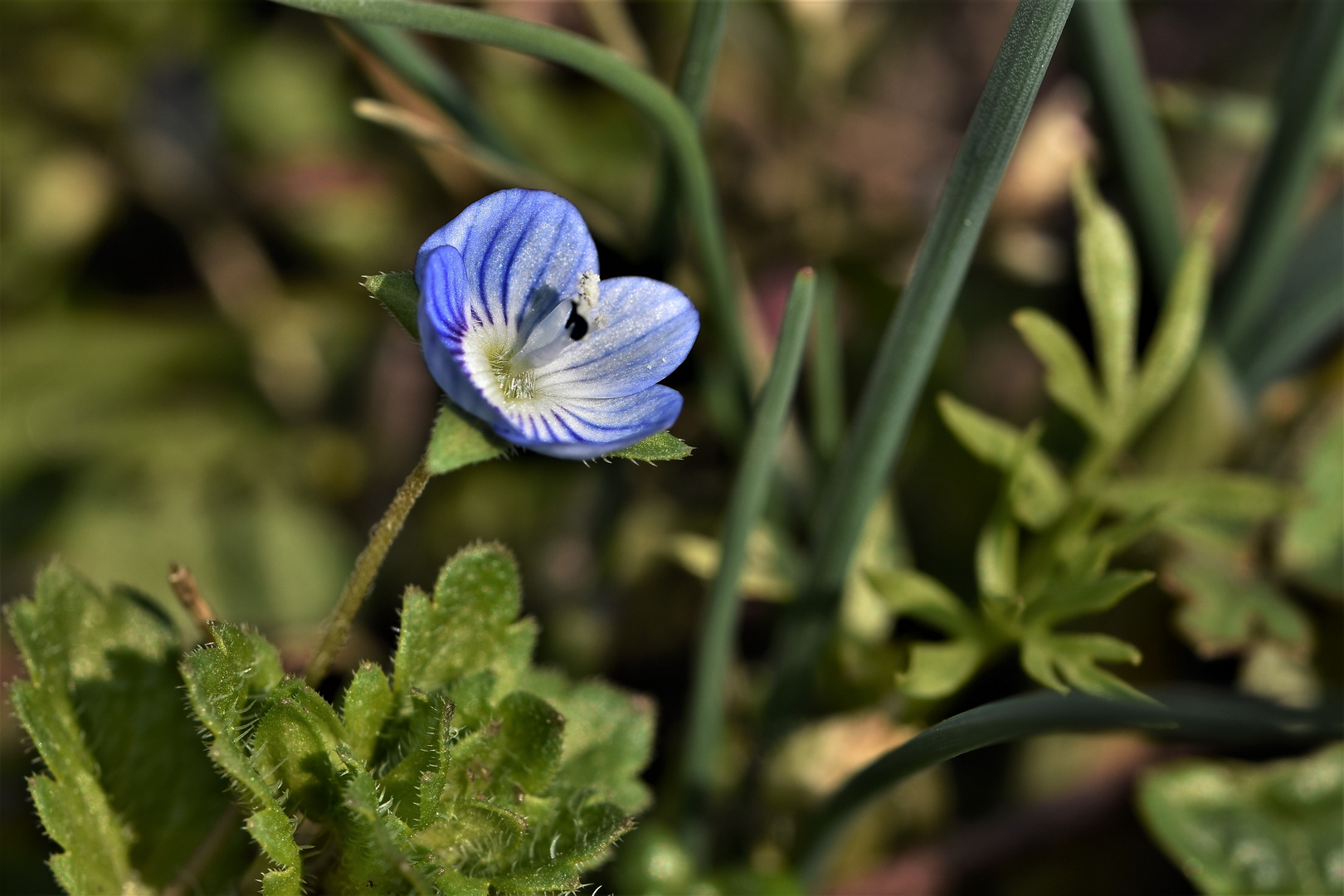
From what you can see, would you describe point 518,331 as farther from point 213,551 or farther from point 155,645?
point 213,551

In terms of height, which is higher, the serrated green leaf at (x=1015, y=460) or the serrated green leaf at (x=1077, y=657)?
the serrated green leaf at (x=1015, y=460)

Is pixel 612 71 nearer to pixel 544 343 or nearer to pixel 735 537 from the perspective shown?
pixel 544 343

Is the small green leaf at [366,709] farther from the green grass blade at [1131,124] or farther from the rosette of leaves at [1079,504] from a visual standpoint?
the green grass blade at [1131,124]

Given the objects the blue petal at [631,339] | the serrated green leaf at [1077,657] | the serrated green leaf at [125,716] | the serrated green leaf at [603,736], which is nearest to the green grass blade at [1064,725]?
the serrated green leaf at [1077,657]

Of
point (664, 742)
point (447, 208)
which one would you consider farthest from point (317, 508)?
point (664, 742)

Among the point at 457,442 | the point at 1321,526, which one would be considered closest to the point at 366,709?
the point at 457,442

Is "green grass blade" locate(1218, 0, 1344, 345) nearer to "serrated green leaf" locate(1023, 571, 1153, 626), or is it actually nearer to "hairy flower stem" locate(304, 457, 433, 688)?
"serrated green leaf" locate(1023, 571, 1153, 626)

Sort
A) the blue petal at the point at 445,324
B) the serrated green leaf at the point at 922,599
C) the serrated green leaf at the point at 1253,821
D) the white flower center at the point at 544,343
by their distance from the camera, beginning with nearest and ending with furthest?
the blue petal at the point at 445,324 → the white flower center at the point at 544,343 → the serrated green leaf at the point at 922,599 → the serrated green leaf at the point at 1253,821
